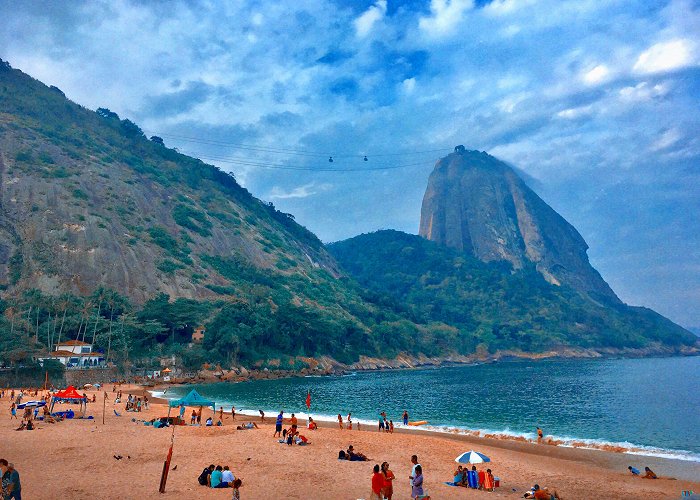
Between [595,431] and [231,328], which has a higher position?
[231,328]

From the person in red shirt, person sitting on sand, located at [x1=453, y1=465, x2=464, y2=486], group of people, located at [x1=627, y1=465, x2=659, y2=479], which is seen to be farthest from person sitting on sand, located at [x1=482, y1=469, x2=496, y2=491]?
group of people, located at [x1=627, y1=465, x2=659, y2=479]

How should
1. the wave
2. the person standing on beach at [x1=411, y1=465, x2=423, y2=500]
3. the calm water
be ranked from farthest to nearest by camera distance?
the calm water, the wave, the person standing on beach at [x1=411, y1=465, x2=423, y2=500]

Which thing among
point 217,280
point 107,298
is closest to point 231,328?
point 107,298

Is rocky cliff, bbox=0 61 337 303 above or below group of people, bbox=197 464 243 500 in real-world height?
above

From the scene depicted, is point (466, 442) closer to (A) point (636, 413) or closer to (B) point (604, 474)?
(B) point (604, 474)

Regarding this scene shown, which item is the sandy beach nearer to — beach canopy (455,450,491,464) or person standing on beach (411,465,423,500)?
beach canopy (455,450,491,464)

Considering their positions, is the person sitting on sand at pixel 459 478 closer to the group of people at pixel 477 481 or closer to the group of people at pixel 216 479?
the group of people at pixel 477 481

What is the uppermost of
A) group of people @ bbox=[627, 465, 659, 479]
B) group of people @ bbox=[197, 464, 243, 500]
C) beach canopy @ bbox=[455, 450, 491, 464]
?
beach canopy @ bbox=[455, 450, 491, 464]

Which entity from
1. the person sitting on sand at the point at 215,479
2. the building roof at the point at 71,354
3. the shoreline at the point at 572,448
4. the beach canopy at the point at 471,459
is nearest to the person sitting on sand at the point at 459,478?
the beach canopy at the point at 471,459
